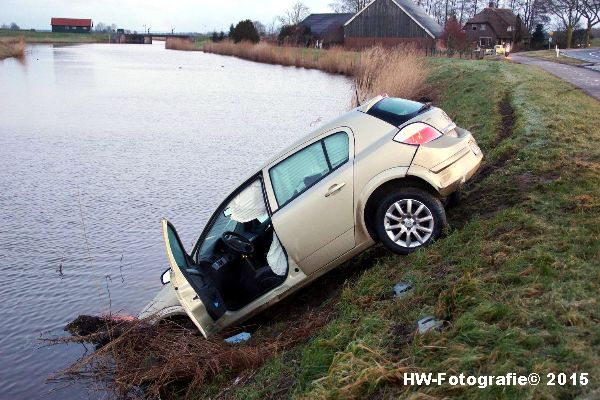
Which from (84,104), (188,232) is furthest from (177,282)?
(84,104)

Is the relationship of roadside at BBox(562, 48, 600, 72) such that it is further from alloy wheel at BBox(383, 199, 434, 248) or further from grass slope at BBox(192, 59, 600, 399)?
alloy wheel at BBox(383, 199, 434, 248)

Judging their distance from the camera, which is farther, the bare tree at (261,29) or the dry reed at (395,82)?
the bare tree at (261,29)

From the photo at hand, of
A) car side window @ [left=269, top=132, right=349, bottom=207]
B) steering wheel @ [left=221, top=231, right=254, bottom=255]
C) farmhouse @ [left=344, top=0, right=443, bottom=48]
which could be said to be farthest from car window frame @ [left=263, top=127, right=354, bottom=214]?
farmhouse @ [left=344, top=0, right=443, bottom=48]

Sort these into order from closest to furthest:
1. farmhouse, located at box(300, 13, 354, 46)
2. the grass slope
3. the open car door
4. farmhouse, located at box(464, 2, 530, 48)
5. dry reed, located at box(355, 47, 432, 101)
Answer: the grass slope → the open car door → dry reed, located at box(355, 47, 432, 101) → farmhouse, located at box(300, 13, 354, 46) → farmhouse, located at box(464, 2, 530, 48)

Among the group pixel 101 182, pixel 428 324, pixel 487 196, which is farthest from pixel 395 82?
pixel 428 324

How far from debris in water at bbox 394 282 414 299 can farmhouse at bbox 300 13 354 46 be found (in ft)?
228

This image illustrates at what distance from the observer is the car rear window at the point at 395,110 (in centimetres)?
693

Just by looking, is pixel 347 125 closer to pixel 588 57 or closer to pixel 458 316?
pixel 458 316

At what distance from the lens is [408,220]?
6.75m

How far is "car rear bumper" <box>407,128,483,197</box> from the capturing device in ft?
21.9

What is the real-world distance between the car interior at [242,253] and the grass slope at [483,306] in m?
0.81

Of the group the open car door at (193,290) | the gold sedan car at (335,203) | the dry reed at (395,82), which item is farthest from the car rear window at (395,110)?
the dry reed at (395,82)

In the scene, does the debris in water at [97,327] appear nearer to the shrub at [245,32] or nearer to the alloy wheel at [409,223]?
the alloy wheel at [409,223]

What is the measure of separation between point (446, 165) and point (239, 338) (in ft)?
8.80
